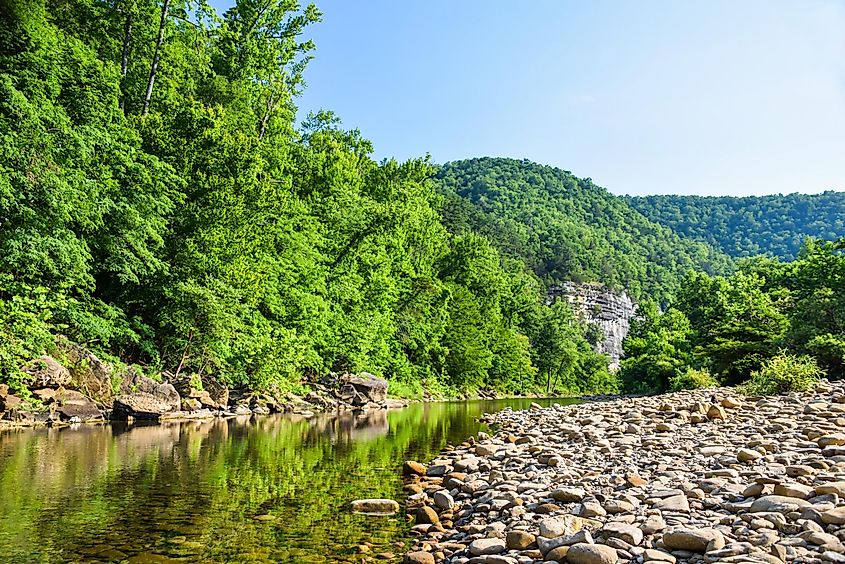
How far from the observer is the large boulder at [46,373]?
15688mm

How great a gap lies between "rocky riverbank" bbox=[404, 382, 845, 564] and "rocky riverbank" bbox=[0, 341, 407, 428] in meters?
10.3

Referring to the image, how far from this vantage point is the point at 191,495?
852 cm

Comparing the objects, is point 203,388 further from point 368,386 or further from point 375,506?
point 375,506

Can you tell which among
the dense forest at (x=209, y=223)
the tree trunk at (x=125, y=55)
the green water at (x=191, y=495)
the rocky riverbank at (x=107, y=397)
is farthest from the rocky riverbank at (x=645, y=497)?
the tree trunk at (x=125, y=55)

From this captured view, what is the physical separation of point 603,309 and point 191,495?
11084 cm

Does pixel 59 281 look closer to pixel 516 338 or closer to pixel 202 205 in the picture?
pixel 202 205

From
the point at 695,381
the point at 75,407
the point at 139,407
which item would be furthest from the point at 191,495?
the point at 695,381

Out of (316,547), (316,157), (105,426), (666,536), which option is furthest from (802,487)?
(316,157)

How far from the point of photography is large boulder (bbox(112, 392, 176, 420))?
59.0ft

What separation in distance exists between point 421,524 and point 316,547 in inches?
55.5

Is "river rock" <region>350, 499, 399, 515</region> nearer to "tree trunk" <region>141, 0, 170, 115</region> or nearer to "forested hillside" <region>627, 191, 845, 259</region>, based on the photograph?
"tree trunk" <region>141, 0, 170, 115</region>

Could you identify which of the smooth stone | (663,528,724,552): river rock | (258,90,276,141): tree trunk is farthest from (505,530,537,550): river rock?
(258,90,276,141): tree trunk

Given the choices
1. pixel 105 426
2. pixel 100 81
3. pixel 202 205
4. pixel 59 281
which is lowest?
pixel 105 426

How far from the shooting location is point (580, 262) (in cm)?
11525
